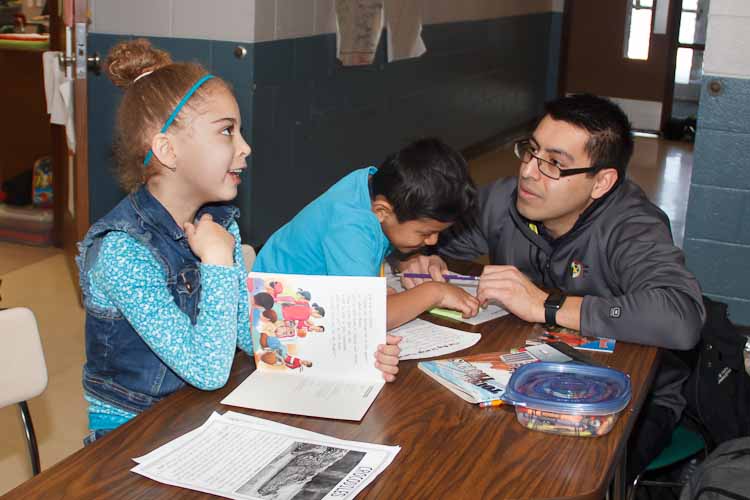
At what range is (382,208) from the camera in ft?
6.20

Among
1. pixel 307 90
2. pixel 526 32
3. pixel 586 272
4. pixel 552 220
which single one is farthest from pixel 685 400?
pixel 526 32

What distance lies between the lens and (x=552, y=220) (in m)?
2.19

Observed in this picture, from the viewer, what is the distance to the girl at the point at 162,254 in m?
1.49

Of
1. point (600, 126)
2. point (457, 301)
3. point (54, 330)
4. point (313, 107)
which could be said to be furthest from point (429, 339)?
point (313, 107)

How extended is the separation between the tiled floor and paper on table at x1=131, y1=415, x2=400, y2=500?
143 cm

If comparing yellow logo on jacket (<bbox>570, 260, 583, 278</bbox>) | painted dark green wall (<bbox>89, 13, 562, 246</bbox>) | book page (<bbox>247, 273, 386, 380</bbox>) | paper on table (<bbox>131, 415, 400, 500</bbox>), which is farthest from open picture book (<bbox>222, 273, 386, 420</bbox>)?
painted dark green wall (<bbox>89, 13, 562, 246</bbox>)

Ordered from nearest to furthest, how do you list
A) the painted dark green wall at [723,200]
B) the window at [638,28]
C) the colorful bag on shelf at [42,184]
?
the painted dark green wall at [723,200]
the colorful bag on shelf at [42,184]
the window at [638,28]

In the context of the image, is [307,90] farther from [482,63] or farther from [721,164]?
[482,63]

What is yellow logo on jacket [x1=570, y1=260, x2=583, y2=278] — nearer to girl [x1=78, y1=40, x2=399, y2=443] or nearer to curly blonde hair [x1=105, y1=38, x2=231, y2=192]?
girl [x1=78, y1=40, x2=399, y2=443]

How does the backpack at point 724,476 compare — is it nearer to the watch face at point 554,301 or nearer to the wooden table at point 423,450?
the wooden table at point 423,450

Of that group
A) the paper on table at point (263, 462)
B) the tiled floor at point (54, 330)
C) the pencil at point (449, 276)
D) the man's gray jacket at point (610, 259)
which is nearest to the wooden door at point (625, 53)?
the tiled floor at point (54, 330)

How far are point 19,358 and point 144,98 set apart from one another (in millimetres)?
545

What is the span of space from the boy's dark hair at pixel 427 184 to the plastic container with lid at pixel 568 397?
439 millimetres

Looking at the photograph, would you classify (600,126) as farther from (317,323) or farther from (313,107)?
(313,107)
